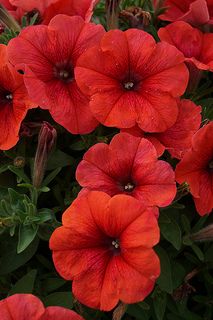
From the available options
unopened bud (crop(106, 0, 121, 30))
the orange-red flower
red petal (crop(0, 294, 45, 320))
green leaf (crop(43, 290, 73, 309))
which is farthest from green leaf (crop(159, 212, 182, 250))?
unopened bud (crop(106, 0, 121, 30))

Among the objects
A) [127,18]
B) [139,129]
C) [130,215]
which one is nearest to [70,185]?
[139,129]

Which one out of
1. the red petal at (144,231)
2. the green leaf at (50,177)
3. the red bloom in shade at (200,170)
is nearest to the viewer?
the red petal at (144,231)

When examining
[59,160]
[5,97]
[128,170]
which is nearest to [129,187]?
[128,170]

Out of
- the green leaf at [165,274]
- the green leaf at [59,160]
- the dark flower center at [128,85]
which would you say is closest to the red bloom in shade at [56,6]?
the dark flower center at [128,85]

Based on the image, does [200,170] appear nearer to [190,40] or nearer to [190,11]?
[190,40]

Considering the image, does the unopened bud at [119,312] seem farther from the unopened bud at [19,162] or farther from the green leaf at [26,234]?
the unopened bud at [19,162]

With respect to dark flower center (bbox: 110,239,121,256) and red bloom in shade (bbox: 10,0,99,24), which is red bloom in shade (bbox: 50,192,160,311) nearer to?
dark flower center (bbox: 110,239,121,256)

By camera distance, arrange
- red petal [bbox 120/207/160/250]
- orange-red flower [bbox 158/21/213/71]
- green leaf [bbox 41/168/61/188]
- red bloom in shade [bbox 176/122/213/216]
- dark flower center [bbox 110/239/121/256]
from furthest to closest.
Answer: orange-red flower [bbox 158/21/213/71], green leaf [bbox 41/168/61/188], red bloom in shade [bbox 176/122/213/216], dark flower center [bbox 110/239/121/256], red petal [bbox 120/207/160/250]
